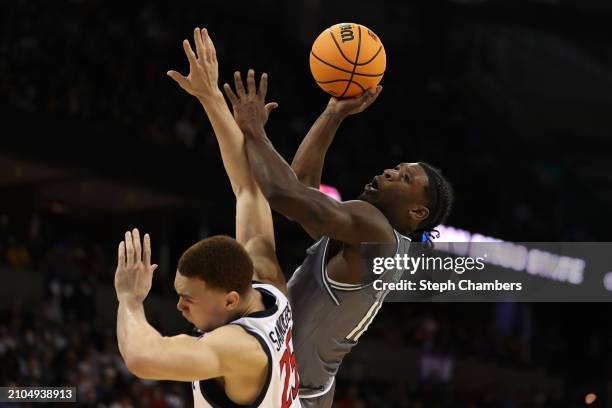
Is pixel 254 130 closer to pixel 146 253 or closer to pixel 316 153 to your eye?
pixel 316 153

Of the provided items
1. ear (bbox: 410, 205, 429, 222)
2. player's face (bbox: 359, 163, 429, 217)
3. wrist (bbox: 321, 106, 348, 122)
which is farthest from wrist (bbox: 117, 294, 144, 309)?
wrist (bbox: 321, 106, 348, 122)

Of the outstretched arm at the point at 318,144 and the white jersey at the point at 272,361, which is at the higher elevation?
the outstretched arm at the point at 318,144

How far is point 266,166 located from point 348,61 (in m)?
0.90

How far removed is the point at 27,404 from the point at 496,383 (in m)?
11.5

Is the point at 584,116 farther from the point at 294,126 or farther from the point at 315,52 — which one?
the point at 315,52

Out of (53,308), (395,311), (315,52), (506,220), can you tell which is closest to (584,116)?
(506,220)

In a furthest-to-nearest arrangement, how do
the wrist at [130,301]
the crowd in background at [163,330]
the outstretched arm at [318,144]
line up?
the crowd in background at [163,330]
the outstretched arm at [318,144]
the wrist at [130,301]

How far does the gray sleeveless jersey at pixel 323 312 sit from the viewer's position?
5.03 meters

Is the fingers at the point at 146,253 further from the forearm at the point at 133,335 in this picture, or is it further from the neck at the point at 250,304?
the neck at the point at 250,304

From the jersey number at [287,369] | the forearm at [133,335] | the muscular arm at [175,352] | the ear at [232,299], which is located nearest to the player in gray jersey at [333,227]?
the jersey number at [287,369]

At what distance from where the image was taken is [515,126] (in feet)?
80.3

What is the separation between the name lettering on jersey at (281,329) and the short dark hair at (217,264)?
0.25m
